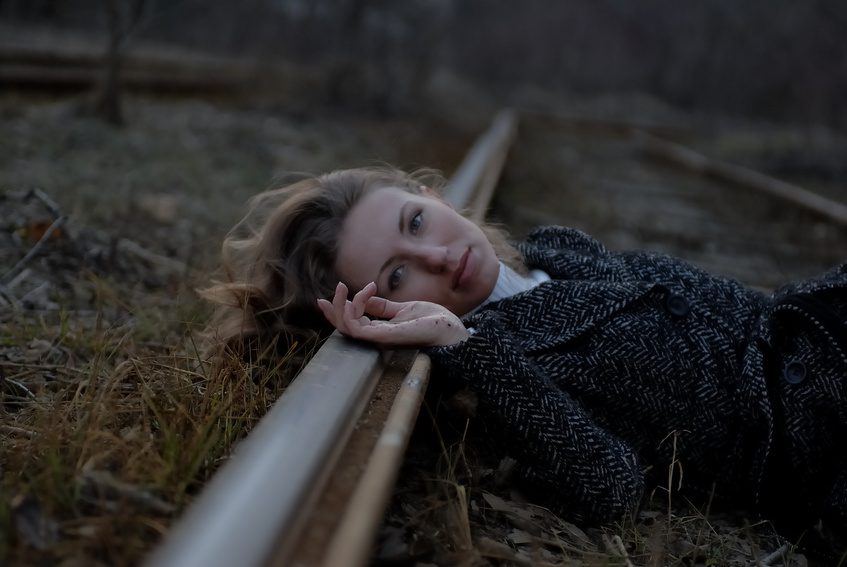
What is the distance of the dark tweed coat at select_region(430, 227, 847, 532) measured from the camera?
1.76 meters

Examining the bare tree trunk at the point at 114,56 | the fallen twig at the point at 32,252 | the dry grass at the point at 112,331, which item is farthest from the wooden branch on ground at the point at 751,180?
the bare tree trunk at the point at 114,56

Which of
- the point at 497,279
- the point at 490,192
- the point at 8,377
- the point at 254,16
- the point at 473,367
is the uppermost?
the point at 254,16

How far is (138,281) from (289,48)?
17142mm

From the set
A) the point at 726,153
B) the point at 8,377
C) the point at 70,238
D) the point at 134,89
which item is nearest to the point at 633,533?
the point at 8,377

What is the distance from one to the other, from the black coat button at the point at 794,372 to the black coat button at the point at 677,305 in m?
0.27

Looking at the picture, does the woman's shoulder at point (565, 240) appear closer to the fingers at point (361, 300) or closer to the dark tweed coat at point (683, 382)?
the dark tweed coat at point (683, 382)

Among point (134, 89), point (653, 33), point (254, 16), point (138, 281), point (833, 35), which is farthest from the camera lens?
point (653, 33)

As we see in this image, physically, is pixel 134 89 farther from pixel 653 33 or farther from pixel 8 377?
pixel 653 33

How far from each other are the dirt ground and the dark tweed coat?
0.12 m

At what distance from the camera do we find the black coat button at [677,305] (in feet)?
6.61

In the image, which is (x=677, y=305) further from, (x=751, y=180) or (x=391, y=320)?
(x=751, y=180)

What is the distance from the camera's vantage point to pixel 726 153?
11.0m

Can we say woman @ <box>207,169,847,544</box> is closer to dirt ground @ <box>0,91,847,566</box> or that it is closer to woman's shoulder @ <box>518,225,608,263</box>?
dirt ground @ <box>0,91,847,566</box>

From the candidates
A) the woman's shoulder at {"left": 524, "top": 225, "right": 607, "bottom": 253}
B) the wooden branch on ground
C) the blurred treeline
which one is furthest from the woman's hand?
the blurred treeline
